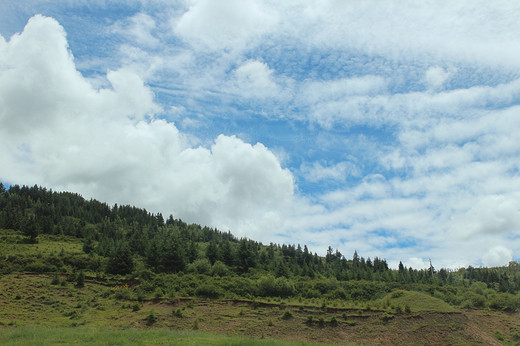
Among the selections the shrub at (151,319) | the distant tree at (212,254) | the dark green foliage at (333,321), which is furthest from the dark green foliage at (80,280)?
the distant tree at (212,254)

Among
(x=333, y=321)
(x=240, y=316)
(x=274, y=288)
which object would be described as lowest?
(x=240, y=316)

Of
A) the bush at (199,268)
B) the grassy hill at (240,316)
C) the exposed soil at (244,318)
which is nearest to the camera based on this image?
the grassy hill at (240,316)

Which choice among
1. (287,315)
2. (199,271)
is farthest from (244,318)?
(199,271)

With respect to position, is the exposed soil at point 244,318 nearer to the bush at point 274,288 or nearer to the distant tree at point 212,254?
the bush at point 274,288

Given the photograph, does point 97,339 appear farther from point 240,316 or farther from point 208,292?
point 208,292

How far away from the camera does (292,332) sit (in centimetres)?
4225

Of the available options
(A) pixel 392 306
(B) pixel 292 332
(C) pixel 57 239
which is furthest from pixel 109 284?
(C) pixel 57 239

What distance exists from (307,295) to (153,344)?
37924 millimetres

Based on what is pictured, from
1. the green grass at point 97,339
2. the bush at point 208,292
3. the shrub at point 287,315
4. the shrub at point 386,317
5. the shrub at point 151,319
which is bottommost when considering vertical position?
the shrub at point 151,319

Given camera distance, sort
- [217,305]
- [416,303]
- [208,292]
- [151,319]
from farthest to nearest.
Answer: [208,292] → [416,303] → [217,305] → [151,319]

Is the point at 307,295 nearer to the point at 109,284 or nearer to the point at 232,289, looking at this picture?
the point at 232,289

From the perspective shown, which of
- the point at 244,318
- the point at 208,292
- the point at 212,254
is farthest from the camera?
the point at 212,254

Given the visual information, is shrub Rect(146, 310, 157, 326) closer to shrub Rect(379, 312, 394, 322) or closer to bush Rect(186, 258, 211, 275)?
shrub Rect(379, 312, 394, 322)

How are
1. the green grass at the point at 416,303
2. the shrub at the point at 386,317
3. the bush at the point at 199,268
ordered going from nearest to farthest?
1. the shrub at the point at 386,317
2. the green grass at the point at 416,303
3. the bush at the point at 199,268
